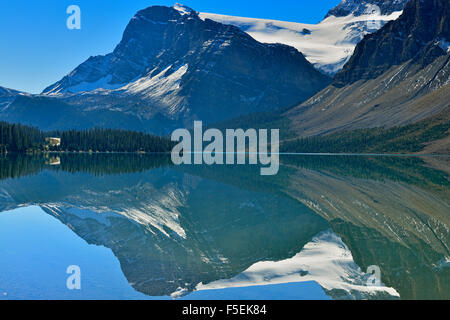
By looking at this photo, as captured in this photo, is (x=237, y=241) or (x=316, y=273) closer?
(x=316, y=273)

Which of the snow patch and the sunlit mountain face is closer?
the sunlit mountain face

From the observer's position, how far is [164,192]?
59.7m

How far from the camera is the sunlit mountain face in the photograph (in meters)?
19.6

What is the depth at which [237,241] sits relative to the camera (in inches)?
1169

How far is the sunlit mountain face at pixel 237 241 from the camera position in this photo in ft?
64.4

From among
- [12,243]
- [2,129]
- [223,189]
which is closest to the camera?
[12,243]

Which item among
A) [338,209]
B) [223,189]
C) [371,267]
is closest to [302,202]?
[338,209]

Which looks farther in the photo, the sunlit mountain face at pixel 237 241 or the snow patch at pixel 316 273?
the snow patch at pixel 316 273

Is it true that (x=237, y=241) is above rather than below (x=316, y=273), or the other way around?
above

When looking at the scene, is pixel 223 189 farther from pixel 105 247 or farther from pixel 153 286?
pixel 153 286

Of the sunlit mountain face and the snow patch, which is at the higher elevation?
the sunlit mountain face
